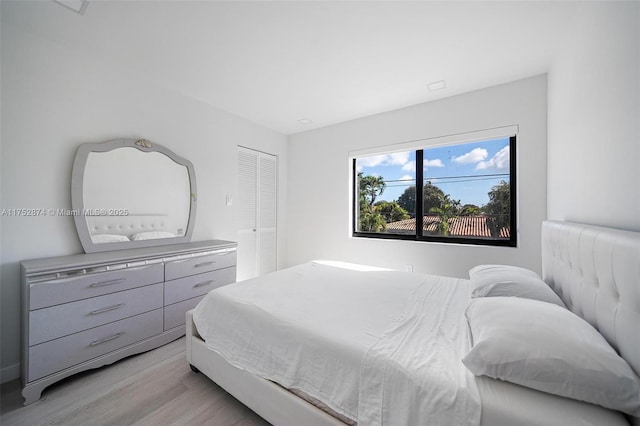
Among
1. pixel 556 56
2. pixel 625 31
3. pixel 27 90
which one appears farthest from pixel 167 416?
pixel 556 56

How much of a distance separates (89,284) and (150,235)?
0.81 metres

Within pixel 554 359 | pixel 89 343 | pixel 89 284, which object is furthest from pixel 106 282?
pixel 554 359

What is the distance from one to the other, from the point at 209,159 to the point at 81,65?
137 centimetres

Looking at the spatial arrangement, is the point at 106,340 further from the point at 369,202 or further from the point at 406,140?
the point at 406,140

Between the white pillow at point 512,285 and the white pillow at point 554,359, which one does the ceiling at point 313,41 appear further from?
the white pillow at point 554,359

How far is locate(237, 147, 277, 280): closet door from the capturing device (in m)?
3.67

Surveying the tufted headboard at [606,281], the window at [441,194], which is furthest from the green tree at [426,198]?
the tufted headboard at [606,281]

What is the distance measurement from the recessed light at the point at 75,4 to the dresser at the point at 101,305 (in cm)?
178

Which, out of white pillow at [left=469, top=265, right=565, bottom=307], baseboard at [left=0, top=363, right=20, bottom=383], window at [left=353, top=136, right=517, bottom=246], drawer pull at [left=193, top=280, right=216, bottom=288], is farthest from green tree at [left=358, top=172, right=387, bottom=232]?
baseboard at [left=0, top=363, right=20, bottom=383]

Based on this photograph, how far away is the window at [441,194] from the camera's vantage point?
2762mm

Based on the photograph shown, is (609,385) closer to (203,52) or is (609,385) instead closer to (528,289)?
(528,289)

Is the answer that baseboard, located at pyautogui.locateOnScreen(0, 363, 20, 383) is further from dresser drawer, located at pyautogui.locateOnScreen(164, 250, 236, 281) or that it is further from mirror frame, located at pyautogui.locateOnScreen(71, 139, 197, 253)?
dresser drawer, located at pyautogui.locateOnScreen(164, 250, 236, 281)

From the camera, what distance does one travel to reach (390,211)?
3525 millimetres

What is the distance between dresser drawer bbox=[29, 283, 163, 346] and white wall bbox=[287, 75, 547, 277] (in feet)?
7.76
